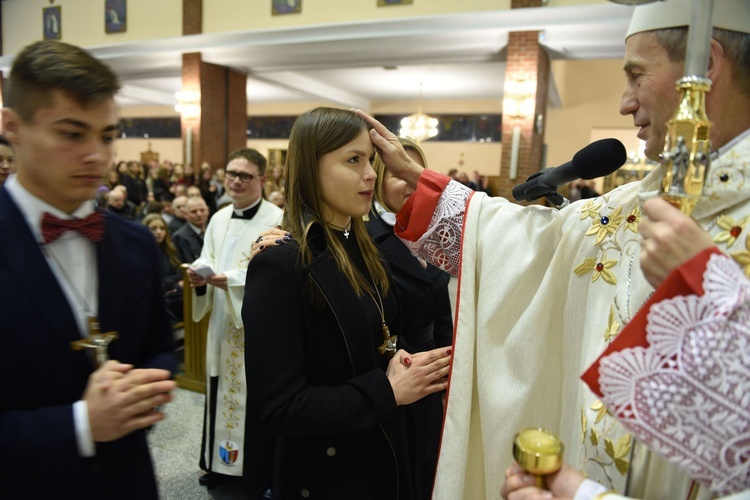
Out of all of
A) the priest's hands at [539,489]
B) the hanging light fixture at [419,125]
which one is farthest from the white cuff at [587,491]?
the hanging light fixture at [419,125]

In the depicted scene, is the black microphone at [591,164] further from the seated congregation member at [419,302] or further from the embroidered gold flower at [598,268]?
the seated congregation member at [419,302]

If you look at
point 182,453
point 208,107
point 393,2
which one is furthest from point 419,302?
point 208,107

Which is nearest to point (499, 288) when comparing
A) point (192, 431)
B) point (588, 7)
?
point (192, 431)

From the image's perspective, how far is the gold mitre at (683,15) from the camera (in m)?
0.96

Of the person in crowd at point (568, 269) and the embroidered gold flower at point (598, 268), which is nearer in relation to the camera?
the person in crowd at point (568, 269)

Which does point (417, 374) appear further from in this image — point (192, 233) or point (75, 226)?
point (192, 233)

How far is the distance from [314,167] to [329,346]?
0.51m

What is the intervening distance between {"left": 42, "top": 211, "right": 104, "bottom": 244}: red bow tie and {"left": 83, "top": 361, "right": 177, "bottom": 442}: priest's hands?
299 mm

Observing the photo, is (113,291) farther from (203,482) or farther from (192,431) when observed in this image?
(192,431)

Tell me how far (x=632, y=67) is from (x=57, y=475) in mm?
1467

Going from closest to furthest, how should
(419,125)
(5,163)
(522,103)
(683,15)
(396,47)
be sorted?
(683,15) < (5,163) < (522,103) < (396,47) < (419,125)

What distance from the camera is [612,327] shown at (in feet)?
3.48

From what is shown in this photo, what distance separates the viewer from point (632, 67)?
3.51 ft

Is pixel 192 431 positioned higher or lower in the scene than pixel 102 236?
lower
